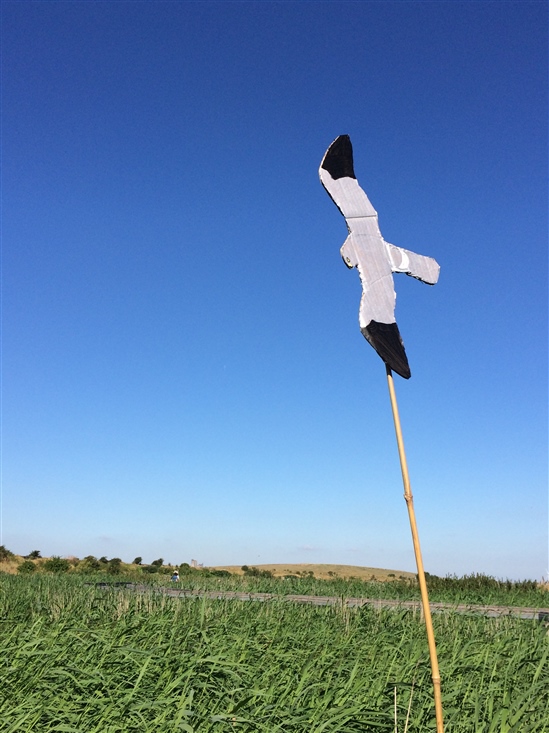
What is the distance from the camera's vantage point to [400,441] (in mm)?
3355

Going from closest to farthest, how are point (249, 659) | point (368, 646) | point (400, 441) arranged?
point (400, 441)
point (249, 659)
point (368, 646)

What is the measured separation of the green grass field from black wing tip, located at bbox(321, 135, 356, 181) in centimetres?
320

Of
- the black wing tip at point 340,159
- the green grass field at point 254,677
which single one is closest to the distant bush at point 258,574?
the green grass field at point 254,677

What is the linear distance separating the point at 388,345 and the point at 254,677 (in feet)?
10.3

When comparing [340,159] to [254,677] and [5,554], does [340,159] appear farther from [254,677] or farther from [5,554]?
[5,554]

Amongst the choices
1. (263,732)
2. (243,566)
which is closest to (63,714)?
(263,732)

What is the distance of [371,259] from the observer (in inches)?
145

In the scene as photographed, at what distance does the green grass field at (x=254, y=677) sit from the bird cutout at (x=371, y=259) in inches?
88.2

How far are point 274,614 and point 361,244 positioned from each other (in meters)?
6.02

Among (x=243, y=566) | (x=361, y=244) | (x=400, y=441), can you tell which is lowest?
(x=243, y=566)

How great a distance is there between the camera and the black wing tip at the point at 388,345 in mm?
3455

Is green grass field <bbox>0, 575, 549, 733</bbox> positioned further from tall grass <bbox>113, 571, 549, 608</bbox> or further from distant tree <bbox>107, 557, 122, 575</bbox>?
distant tree <bbox>107, 557, 122, 575</bbox>

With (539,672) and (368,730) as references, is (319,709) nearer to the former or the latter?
(368,730)

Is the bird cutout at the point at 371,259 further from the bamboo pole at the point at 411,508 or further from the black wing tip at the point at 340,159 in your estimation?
the bamboo pole at the point at 411,508
